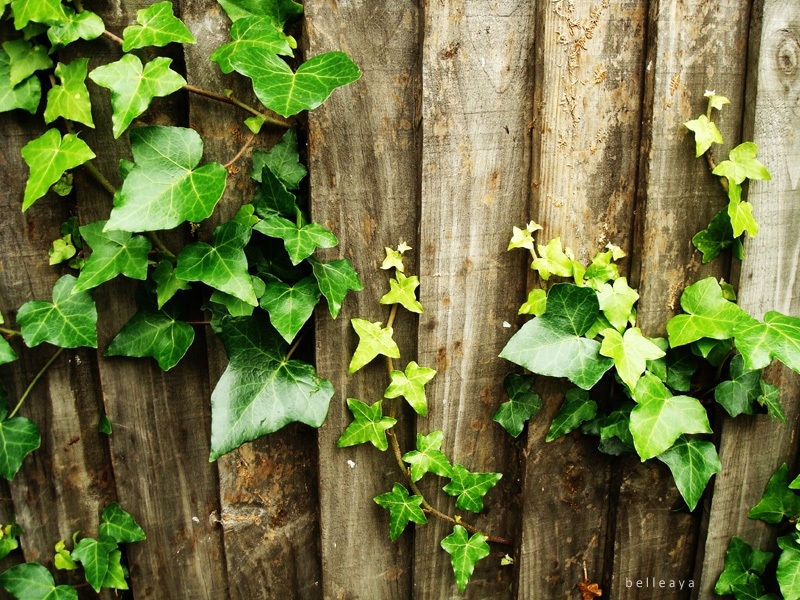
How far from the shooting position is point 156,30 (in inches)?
37.2

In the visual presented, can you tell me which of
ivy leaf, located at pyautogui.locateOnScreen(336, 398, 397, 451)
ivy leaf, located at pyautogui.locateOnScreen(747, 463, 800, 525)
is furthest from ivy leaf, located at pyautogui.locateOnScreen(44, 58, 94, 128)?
ivy leaf, located at pyautogui.locateOnScreen(747, 463, 800, 525)

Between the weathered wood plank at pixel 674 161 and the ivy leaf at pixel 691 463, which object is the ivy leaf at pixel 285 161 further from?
the ivy leaf at pixel 691 463

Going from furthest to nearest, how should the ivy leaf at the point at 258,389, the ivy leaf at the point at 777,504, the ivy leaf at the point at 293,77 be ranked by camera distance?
the ivy leaf at the point at 777,504, the ivy leaf at the point at 258,389, the ivy leaf at the point at 293,77

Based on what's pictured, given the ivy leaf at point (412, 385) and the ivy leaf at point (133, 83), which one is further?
the ivy leaf at point (412, 385)

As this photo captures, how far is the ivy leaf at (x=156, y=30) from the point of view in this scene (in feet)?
3.07

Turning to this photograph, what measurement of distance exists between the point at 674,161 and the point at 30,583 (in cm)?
153

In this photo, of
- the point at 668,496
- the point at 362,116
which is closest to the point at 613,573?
the point at 668,496

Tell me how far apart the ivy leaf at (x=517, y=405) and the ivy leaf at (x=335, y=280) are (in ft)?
1.24

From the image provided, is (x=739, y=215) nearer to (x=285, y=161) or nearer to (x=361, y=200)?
(x=361, y=200)

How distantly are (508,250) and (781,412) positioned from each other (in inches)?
26.1

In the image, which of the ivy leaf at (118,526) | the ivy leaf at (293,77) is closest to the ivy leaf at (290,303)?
the ivy leaf at (293,77)

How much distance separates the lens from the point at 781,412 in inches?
46.8

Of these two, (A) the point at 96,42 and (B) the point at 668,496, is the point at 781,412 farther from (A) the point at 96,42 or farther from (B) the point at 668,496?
(A) the point at 96,42

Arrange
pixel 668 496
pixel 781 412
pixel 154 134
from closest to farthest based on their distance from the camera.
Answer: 1. pixel 154 134
2. pixel 781 412
3. pixel 668 496
